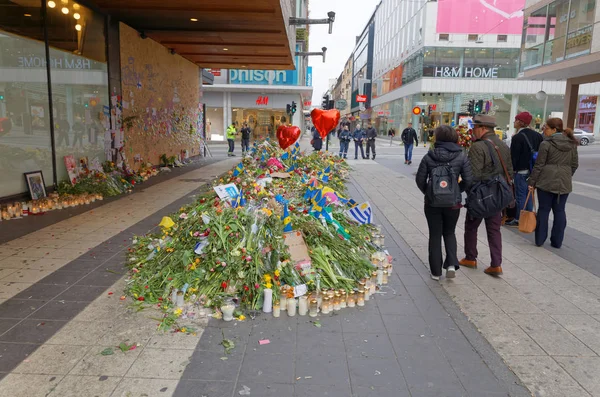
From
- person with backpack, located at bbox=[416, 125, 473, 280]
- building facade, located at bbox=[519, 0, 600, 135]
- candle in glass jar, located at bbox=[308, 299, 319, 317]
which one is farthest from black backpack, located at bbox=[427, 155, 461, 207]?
building facade, located at bbox=[519, 0, 600, 135]

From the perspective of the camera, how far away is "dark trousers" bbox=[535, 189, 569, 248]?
5.94 m

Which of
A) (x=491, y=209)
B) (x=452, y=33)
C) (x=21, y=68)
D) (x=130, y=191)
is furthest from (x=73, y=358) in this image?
(x=452, y=33)

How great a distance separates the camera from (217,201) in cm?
534

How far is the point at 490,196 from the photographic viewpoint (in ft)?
15.4

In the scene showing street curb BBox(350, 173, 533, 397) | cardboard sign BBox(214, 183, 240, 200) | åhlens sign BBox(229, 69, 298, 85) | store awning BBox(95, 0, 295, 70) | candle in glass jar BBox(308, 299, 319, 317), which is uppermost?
A: åhlens sign BBox(229, 69, 298, 85)

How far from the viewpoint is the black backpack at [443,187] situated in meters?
4.40

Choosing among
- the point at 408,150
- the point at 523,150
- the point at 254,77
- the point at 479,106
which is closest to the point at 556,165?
the point at 523,150

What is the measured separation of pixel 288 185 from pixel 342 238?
221 cm

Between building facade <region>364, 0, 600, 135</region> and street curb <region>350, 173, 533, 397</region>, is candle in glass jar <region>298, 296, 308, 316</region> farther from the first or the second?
building facade <region>364, 0, 600, 135</region>

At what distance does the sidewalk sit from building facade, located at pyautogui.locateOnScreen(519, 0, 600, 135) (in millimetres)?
14442

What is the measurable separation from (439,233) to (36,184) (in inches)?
288

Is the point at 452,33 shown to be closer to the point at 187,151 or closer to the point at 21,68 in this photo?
the point at 187,151

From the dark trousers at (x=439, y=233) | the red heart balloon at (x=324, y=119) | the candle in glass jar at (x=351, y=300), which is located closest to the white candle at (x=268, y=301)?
the candle in glass jar at (x=351, y=300)

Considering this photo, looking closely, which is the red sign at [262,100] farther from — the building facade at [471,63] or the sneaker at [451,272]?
the sneaker at [451,272]
